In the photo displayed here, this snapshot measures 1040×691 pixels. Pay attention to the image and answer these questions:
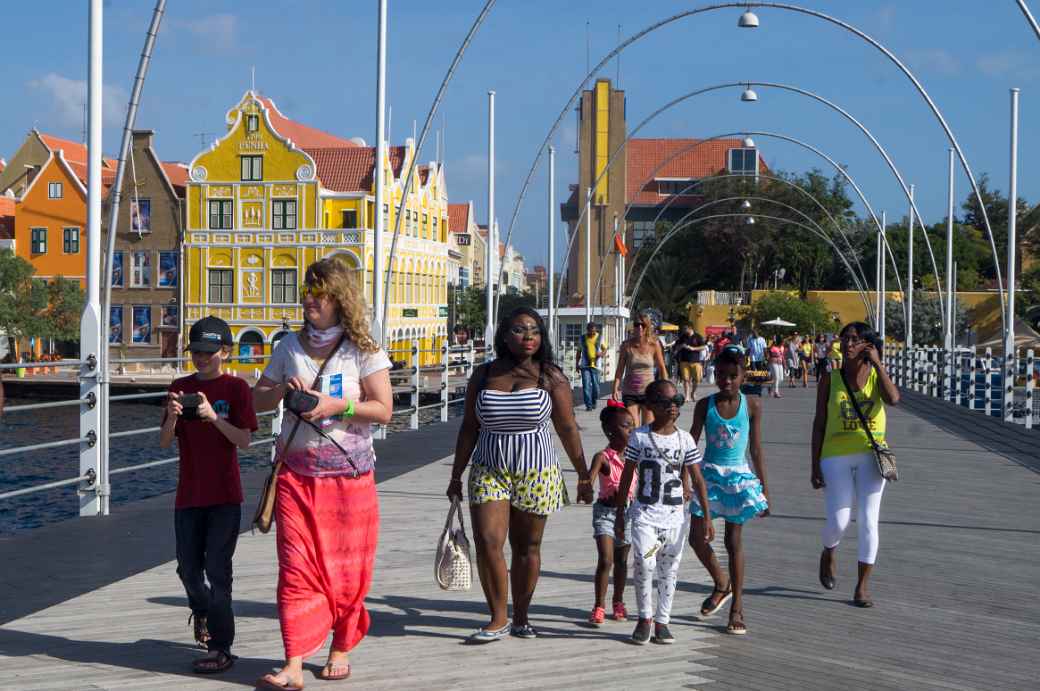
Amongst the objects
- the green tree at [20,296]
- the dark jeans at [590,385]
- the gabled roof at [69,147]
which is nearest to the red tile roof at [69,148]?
the gabled roof at [69,147]

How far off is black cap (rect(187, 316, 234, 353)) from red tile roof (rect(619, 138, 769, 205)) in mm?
86174

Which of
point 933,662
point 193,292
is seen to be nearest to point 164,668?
point 933,662

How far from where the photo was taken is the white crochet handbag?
6.72 m

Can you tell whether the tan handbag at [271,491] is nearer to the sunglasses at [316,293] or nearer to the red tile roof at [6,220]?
the sunglasses at [316,293]

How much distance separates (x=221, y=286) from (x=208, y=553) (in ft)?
198

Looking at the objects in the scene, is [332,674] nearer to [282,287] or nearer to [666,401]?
[666,401]

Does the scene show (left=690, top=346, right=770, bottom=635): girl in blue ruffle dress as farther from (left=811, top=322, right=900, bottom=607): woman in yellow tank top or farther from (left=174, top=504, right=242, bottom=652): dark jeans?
(left=174, top=504, right=242, bottom=652): dark jeans

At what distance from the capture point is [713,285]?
8700 centimetres

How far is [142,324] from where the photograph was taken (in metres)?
65.8

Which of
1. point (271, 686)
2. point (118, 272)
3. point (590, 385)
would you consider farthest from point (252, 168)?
point (271, 686)

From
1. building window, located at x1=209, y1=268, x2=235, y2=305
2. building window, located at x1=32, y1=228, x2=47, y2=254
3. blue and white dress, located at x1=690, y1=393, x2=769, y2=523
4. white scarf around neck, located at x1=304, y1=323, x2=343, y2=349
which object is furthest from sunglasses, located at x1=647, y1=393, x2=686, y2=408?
building window, located at x1=32, y1=228, x2=47, y2=254

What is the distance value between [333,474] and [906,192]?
36.3 metres

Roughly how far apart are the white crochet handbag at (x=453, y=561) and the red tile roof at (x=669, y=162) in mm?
85589

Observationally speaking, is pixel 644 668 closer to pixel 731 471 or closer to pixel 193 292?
pixel 731 471
